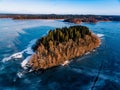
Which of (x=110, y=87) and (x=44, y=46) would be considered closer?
(x=110, y=87)

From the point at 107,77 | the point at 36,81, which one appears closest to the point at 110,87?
the point at 107,77

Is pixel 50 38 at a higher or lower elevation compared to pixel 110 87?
higher

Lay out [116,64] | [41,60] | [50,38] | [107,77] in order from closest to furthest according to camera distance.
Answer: [107,77] < [41,60] < [116,64] < [50,38]

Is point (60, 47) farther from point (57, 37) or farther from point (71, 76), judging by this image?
point (71, 76)

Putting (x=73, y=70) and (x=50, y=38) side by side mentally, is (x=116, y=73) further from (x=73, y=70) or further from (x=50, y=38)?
(x=50, y=38)

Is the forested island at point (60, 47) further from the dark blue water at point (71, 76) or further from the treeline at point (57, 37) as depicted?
the dark blue water at point (71, 76)

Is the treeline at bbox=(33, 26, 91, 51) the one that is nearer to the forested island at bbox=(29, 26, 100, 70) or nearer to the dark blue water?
the forested island at bbox=(29, 26, 100, 70)

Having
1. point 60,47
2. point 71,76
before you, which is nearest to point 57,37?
point 60,47

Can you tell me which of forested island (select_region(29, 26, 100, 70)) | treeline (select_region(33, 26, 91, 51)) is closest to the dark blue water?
forested island (select_region(29, 26, 100, 70))
